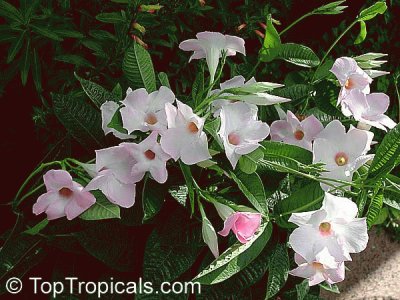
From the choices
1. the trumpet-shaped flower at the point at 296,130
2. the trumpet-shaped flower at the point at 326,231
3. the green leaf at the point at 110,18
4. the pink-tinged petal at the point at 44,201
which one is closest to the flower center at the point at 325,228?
the trumpet-shaped flower at the point at 326,231

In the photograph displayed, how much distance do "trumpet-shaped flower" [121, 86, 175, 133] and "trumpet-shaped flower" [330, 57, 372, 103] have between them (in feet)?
1.12

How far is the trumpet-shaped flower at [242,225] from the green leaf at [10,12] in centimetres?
71

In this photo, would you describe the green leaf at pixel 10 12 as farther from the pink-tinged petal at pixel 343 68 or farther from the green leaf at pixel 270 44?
the pink-tinged petal at pixel 343 68

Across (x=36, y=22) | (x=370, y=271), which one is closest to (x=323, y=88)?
(x=36, y=22)

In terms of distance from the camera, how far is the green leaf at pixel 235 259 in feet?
3.77

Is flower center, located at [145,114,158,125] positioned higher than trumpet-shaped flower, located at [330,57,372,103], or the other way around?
flower center, located at [145,114,158,125]

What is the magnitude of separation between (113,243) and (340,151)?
0.45 meters

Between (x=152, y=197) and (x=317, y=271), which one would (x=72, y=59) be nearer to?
(x=152, y=197)

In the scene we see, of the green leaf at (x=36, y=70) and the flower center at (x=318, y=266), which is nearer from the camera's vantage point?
the flower center at (x=318, y=266)

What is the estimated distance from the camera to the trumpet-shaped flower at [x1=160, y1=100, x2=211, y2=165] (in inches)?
43.6

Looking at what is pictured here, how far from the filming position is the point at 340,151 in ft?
4.07

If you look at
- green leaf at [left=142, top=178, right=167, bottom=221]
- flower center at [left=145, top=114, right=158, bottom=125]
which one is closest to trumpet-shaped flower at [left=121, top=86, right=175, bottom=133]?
flower center at [left=145, top=114, right=158, bottom=125]

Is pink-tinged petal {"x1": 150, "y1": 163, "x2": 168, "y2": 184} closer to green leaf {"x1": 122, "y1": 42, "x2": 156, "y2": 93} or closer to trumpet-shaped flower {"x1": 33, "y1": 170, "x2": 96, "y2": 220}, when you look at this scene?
trumpet-shaped flower {"x1": 33, "y1": 170, "x2": 96, "y2": 220}

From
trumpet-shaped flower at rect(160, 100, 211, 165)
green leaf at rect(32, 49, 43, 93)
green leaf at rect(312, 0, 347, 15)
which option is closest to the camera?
trumpet-shaped flower at rect(160, 100, 211, 165)
